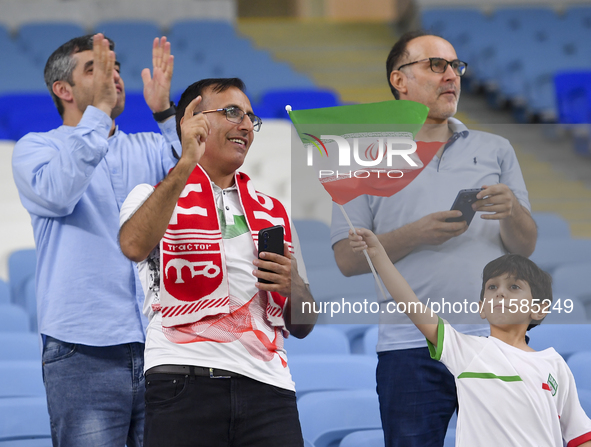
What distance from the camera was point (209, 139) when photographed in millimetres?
1625

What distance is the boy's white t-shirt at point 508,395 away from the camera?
4.93 feet

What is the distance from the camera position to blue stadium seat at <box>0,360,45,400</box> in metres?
2.22

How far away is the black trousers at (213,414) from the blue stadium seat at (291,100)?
163 inches

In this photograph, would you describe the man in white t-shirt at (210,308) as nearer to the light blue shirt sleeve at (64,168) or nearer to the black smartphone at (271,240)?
the black smartphone at (271,240)

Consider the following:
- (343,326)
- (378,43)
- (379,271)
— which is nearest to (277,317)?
(379,271)

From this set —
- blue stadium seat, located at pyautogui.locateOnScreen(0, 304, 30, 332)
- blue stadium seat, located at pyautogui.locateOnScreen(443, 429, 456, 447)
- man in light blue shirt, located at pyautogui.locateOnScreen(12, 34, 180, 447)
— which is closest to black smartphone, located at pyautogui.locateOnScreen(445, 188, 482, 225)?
blue stadium seat, located at pyautogui.locateOnScreen(443, 429, 456, 447)

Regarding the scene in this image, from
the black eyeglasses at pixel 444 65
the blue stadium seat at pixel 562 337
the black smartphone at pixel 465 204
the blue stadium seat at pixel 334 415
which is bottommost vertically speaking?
the blue stadium seat at pixel 334 415

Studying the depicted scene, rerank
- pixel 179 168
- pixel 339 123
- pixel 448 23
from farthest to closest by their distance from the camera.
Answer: pixel 448 23 < pixel 339 123 < pixel 179 168

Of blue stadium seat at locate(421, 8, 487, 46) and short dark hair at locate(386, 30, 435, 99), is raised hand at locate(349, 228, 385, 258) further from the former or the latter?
blue stadium seat at locate(421, 8, 487, 46)

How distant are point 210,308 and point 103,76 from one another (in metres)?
0.72

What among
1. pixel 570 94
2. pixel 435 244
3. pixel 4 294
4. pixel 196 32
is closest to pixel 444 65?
pixel 435 244

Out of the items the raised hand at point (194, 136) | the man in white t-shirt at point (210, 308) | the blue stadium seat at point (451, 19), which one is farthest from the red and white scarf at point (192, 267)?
the blue stadium seat at point (451, 19)

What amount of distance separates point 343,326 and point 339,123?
1.66m

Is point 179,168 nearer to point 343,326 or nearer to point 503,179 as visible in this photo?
point 503,179
